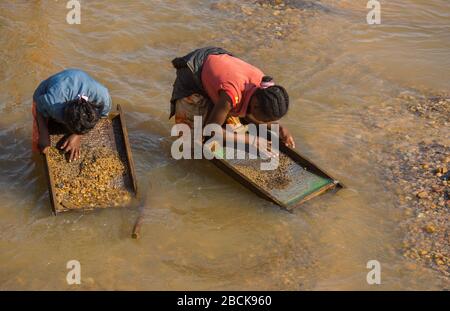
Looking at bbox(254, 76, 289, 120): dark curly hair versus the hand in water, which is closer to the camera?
bbox(254, 76, 289, 120): dark curly hair

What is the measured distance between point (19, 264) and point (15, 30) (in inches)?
153

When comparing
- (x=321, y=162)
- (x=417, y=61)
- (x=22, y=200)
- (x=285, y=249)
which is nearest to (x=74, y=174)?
(x=22, y=200)

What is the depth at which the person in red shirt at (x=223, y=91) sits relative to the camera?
4245mm

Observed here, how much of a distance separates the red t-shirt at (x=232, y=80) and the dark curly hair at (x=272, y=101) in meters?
0.14

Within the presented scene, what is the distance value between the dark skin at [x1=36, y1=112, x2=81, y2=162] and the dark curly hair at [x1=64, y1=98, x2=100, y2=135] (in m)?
0.24

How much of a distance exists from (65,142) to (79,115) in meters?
0.46

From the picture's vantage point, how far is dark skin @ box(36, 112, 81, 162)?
452cm

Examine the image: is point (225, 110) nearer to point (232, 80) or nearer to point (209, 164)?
point (232, 80)

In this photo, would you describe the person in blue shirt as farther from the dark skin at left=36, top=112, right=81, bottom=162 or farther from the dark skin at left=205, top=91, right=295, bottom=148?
the dark skin at left=205, top=91, right=295, bottom=148

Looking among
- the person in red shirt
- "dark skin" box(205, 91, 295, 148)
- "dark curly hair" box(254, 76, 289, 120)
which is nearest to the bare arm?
the person in red shirt

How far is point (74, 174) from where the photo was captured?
4.59 meters

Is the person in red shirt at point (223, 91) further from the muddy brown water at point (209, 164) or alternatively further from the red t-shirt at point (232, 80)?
the muddy brown water at point (209, 164)

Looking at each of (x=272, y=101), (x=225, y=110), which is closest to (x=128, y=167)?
(x=225, y=110)

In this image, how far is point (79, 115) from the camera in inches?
169
